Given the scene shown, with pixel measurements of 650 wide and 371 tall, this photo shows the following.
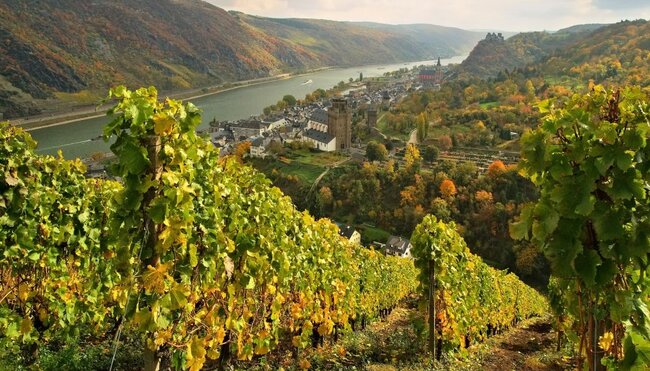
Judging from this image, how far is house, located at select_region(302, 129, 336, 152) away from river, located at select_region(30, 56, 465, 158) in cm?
2937

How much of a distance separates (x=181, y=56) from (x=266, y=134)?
97602 mm

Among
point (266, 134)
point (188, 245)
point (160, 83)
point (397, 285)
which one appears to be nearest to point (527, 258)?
point (397, 285)

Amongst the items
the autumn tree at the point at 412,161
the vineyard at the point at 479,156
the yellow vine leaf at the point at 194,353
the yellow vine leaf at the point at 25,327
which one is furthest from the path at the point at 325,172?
the yellow vine leaf at the point at 194,353

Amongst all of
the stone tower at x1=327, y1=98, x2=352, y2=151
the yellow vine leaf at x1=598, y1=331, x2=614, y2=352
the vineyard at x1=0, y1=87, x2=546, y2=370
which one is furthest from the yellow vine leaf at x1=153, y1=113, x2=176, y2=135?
the stone tower at x1=327, y1=98, x2=352, y2=151

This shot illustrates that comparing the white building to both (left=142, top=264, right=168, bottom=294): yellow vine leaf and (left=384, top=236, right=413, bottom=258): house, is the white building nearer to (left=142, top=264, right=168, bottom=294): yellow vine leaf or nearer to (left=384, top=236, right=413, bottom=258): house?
(left=384, top=236, right=413, bottom=258): house

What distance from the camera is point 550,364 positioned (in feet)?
44.8

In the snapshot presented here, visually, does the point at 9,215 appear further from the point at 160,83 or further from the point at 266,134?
the point at 160,83

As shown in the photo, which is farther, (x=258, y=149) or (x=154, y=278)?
(x=258, y=149)

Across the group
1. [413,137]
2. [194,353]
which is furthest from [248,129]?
[194,353]

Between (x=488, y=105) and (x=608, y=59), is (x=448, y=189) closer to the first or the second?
(x=488, y=105)

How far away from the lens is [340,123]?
8375 centimetres

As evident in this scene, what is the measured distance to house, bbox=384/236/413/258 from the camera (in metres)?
49.6

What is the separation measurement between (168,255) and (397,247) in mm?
47007

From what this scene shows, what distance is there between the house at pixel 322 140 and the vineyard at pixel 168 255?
6829cm
